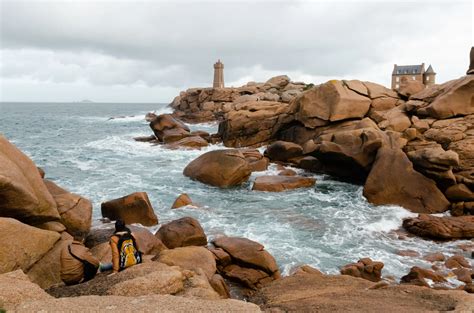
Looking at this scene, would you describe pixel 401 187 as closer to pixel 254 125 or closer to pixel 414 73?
pixel 254 125

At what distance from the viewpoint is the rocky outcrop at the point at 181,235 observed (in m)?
13.7

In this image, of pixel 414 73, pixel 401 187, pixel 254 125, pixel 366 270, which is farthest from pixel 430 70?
pixel 366 270

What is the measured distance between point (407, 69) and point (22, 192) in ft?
255

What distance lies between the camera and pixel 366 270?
12656 millimetres

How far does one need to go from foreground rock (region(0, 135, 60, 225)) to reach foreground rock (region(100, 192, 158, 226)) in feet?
13.2

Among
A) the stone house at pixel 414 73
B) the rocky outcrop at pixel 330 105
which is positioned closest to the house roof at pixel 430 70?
the stone house at pixel 414 73

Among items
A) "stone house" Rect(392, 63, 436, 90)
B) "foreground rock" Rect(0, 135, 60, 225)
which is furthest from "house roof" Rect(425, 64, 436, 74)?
"foreground rock" Rect(0, 135, 60, 225)

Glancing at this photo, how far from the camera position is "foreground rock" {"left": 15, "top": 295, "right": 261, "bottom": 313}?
6605 millimetres

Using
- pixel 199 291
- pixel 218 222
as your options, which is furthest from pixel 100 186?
pixel 199 291

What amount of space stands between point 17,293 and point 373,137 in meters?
19.8

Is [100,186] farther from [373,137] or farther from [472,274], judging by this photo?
[472,274]

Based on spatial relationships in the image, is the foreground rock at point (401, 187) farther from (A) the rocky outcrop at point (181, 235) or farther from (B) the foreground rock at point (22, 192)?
(B) the foreground rock at point (22, 192)

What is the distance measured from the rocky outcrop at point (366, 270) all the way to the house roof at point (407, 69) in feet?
228

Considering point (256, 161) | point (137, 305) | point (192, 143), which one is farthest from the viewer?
point (192, 143)
